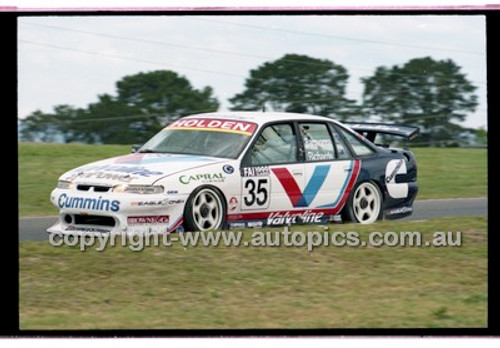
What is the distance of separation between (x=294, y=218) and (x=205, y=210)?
107 centimetres

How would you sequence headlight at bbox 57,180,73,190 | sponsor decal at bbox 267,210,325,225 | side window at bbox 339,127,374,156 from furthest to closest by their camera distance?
side window at bbox 339,127,374,156
sponsor decal at bbox 267,210,325,225
headlight at bbox 57,180,73,190

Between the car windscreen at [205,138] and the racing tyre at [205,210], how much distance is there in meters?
0.55

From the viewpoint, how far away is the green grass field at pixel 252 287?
8992mm

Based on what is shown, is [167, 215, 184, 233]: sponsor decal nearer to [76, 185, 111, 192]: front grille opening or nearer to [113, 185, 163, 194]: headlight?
[113, 185, 163, 194]: headlight

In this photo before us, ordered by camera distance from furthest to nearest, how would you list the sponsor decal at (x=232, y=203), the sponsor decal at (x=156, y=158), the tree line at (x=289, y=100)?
the tree line at (x=289, y=100) → the sponsor decal at (x=156, y=158) → the sponsor decal at (x=232, y=203)

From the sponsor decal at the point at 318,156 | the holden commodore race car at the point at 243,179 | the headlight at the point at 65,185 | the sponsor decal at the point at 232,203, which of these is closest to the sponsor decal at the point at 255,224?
the holden commodore race car at the point at 243,179

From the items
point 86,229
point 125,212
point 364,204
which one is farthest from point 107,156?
point 364,204

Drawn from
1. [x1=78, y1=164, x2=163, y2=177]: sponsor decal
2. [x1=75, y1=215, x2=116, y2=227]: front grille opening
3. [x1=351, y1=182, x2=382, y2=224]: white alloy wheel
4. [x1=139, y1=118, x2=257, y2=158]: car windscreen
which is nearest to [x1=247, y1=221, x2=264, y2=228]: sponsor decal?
[x1=139, y1=118, x2=257, y2=158]: car windscreen

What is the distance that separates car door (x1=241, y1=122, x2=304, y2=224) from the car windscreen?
0.15 m

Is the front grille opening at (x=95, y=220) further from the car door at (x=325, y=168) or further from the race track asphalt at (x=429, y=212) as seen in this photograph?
the car door at (x=325, y=168)

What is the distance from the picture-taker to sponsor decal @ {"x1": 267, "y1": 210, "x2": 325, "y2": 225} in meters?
11.6

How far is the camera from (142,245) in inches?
414

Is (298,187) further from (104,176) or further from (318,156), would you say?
(104,176)

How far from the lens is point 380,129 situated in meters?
13.1
